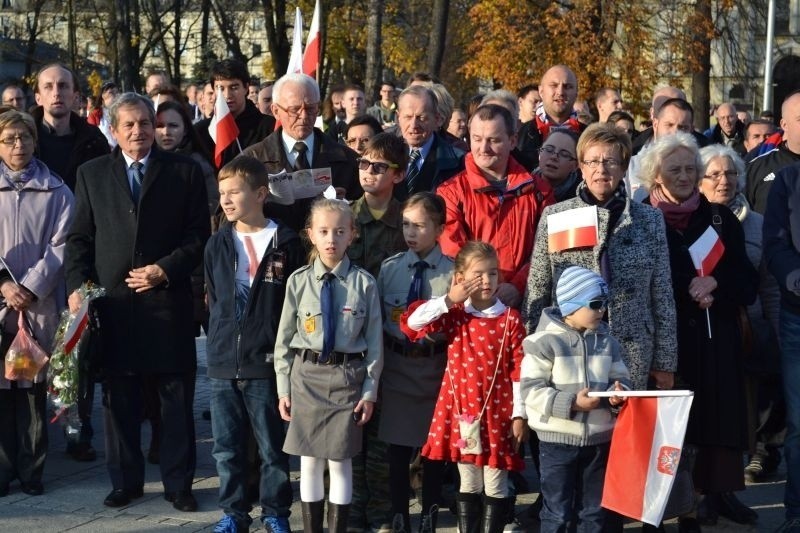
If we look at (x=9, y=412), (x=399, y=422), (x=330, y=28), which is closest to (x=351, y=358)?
(x=399, y=422)

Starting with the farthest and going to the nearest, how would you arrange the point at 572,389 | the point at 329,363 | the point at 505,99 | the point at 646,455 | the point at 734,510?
the point at 505,99 → the point at 734,510 → the point at 329,363 → the point at 572,389 → the point at 646,455

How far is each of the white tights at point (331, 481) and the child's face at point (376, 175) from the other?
56.4 inches

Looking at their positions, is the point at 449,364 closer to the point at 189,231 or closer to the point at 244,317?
the point at 244,317

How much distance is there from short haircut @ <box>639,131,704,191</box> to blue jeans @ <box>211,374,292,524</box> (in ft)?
7.15

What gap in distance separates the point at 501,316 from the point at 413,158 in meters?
2.00

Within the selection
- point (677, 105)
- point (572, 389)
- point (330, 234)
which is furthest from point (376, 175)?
point (677, 105)

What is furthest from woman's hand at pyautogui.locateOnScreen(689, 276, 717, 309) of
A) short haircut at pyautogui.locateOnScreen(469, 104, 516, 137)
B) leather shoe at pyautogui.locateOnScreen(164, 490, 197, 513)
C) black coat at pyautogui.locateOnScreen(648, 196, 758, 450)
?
leather shoe at pyautogui.locateOnScreen(164, 490, 197, 513)

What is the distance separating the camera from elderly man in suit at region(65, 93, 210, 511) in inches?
264

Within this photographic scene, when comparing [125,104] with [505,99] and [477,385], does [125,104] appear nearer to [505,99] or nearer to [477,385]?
[477,385]

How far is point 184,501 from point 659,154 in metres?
3.15

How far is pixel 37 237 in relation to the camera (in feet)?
23.4

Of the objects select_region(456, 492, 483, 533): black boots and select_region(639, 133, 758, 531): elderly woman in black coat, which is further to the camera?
select_region(639, 133, 758, 531): elderly woman in black coat

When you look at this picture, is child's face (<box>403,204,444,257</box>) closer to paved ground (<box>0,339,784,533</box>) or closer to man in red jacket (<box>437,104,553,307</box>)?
man in red jacket (<box>437,104,553,307</box>)

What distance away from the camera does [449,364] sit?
5.82 meters
